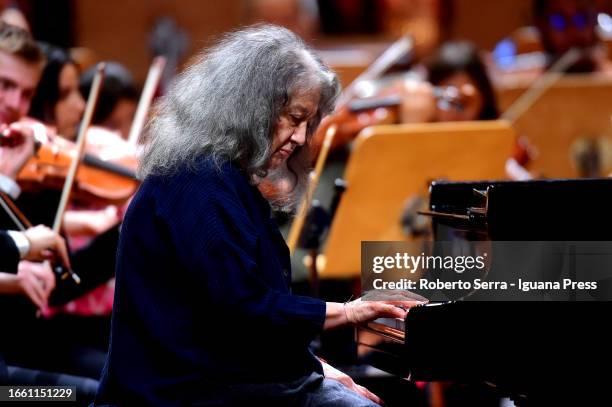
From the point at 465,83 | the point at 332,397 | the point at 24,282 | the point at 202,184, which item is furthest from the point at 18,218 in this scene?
the point at 465,83

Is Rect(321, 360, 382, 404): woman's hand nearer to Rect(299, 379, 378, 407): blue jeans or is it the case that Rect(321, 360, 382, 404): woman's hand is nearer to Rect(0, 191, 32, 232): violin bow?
Rect(299, 379, 378, 407): blue jeans

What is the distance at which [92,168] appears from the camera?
3.34 meters

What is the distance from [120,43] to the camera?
24.9 ft

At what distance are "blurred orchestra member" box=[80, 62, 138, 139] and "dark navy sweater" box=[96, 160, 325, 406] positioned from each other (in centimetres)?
187

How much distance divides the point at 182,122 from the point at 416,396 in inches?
40.0

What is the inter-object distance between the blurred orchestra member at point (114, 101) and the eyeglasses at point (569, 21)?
2576 millimetres

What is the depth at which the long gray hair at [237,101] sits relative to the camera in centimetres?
201

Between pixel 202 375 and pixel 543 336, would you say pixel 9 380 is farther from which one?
pixel 543 336

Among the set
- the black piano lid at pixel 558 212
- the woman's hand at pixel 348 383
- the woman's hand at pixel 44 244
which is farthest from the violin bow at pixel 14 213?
the black piano lid at pixel 558 212

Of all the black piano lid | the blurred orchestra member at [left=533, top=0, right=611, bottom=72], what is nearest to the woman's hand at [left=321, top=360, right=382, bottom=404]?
the black piano lid

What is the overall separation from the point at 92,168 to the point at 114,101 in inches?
21.9

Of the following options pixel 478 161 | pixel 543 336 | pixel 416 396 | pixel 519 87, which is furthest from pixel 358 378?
pixel 519 87

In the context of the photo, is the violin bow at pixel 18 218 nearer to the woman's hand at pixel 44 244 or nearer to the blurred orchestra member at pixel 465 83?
the woman's hand at pixel 44 244

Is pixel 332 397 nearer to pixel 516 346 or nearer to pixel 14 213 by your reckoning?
pixel 516 346
